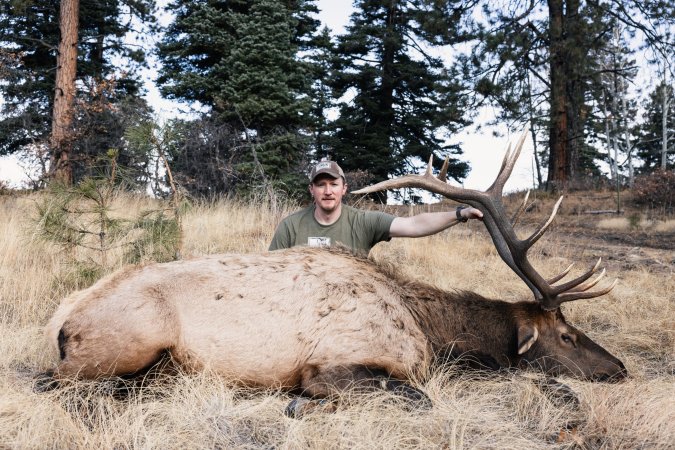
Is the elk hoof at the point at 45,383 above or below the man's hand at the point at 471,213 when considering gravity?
below

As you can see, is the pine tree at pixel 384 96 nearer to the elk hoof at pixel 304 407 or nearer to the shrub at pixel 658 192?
the shrub at pixel 658 192

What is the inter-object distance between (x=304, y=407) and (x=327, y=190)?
218 cm

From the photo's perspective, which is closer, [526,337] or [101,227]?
[526,337]

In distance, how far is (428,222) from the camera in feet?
14.8

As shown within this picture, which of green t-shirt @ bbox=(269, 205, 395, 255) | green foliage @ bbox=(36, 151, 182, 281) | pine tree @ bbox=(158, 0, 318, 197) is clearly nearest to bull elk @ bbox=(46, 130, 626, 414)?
green t-shirt @ bbox=(269, 205, 395, 255)

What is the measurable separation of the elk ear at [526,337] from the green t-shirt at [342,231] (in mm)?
1534

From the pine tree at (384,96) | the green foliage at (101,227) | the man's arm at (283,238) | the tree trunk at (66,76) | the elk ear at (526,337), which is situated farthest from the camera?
the pine tree at (384,96)

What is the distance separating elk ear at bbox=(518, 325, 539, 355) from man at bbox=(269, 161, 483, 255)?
124 centimetres

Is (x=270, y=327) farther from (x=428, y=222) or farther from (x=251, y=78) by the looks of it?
(x=251, y=78)

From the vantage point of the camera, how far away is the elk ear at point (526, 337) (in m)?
3.68

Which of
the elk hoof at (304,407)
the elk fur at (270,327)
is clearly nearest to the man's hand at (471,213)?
the elk fur at (270,327)

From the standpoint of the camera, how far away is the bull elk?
3.22m

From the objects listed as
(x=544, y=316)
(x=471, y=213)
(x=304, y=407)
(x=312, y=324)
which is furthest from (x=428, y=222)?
(x=304, y=407)

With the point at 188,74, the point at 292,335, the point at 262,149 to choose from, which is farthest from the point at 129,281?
the point at 188,74
